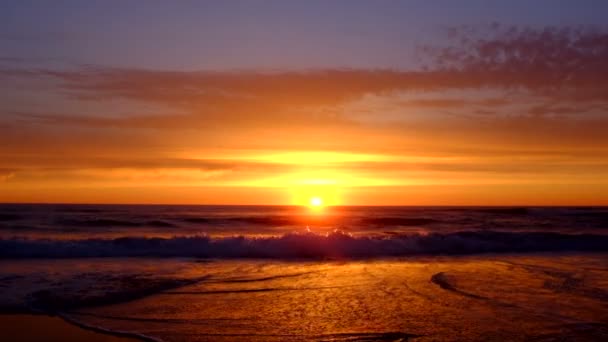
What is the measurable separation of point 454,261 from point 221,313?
947 cm

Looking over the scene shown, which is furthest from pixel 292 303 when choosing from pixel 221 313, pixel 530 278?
pixel 530 278

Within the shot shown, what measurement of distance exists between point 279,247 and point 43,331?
11.3 metres

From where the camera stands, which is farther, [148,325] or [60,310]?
[60,310]

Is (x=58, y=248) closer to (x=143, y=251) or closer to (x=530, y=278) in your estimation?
(x=143, y=251)

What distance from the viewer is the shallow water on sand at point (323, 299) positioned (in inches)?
287

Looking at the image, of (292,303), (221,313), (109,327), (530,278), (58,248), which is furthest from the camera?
(58,248)

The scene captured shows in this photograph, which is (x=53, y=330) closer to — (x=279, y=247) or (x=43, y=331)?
(x=43, y=331)

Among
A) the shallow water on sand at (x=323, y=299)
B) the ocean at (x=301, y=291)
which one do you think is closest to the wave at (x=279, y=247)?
the ocean at (x=301, y=291)

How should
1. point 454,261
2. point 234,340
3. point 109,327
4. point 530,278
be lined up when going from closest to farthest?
point 234,340 → point 109,327 → point 530,278 → point 454,261

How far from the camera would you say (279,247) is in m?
18.5

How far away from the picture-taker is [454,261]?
52.4ft

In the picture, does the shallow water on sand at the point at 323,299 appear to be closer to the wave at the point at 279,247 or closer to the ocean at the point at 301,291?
the ocean at the point at 301,291

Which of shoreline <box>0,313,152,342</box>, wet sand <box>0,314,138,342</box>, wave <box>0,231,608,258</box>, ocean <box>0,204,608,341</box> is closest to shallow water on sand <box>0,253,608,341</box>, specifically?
ocean <box>0,204,608,341</box>

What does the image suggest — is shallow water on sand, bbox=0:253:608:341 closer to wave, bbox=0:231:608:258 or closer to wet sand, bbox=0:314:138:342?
wet sand, bbox=0:314:138:342
